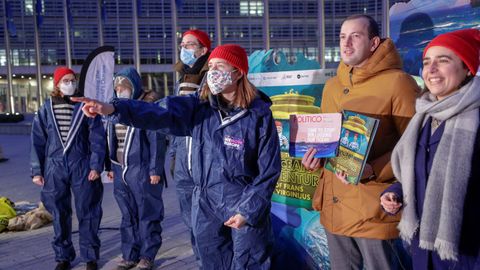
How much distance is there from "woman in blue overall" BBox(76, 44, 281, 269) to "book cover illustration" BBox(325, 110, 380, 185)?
16.2 inches

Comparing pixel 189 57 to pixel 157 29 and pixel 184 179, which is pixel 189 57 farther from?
pixel 157 29

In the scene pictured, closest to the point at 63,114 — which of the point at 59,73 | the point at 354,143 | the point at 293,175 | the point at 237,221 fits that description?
the point at 59,73

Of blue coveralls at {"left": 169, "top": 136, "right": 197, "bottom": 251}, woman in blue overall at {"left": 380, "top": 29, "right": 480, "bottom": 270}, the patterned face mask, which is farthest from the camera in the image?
blue coveralls at {"left": 169, "top": 136, "right": 197, "bottom": 251}

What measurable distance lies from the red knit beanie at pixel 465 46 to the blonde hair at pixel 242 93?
1095mm

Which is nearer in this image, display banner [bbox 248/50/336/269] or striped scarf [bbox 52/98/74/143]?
display banner [bbox 248/50/336/269]

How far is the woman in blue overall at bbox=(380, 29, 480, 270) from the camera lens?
1983 millimetres

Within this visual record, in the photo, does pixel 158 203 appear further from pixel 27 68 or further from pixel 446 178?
pixel 27 68

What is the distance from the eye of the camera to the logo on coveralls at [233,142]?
2666 mm

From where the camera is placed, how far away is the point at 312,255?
368cm

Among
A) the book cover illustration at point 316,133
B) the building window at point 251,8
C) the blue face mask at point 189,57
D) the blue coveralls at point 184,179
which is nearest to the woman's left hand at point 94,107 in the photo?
the book cover illustration at point 316,133

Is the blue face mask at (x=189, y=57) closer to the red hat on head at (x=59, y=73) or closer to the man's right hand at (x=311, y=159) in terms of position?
the red hat on head at (x=59, y=73)

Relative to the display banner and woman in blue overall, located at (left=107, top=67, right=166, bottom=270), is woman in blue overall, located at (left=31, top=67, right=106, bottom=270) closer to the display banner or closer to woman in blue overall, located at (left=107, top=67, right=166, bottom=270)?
woman in blue overall, located at (left=107, top=67, right=166, bottom=270)

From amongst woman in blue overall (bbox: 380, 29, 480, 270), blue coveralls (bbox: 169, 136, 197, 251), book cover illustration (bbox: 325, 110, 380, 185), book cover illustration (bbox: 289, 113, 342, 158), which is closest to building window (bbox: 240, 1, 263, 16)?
blue coveralls (bbox: 169, 136, 197, 251)

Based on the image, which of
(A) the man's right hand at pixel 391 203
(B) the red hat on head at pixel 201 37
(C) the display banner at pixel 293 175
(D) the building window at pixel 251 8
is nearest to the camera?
(A) the man's right hand at pixel 391 203
